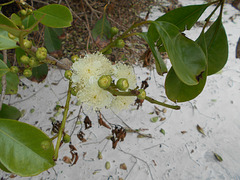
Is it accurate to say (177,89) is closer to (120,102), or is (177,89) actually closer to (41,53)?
(120,102)

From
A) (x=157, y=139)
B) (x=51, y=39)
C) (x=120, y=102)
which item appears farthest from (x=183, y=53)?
(x=157, y=139)

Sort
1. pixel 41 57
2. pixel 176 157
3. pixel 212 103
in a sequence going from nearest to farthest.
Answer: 1. pixel 41 57
2. pixel 176 157
3. pixel 212 103

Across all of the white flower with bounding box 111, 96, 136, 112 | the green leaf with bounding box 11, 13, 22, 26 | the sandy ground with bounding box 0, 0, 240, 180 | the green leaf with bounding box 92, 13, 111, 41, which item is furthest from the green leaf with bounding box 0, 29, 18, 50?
the sandy ground with bounding box 0, 0, 240, 180

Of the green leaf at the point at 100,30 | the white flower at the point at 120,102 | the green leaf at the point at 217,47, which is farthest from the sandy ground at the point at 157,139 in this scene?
the green leaf at the point at 217,47

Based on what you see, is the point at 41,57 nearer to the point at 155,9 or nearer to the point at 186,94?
the point at 186,94

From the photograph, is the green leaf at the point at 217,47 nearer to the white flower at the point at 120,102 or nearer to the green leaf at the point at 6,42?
the white flower at the point at 120,102

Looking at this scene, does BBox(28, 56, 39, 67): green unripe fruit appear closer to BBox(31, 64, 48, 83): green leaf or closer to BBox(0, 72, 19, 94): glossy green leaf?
BBox(0, 72, 19, 94): glossy green leaf

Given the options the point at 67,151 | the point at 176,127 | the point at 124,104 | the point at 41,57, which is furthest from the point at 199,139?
the point at 41,57
